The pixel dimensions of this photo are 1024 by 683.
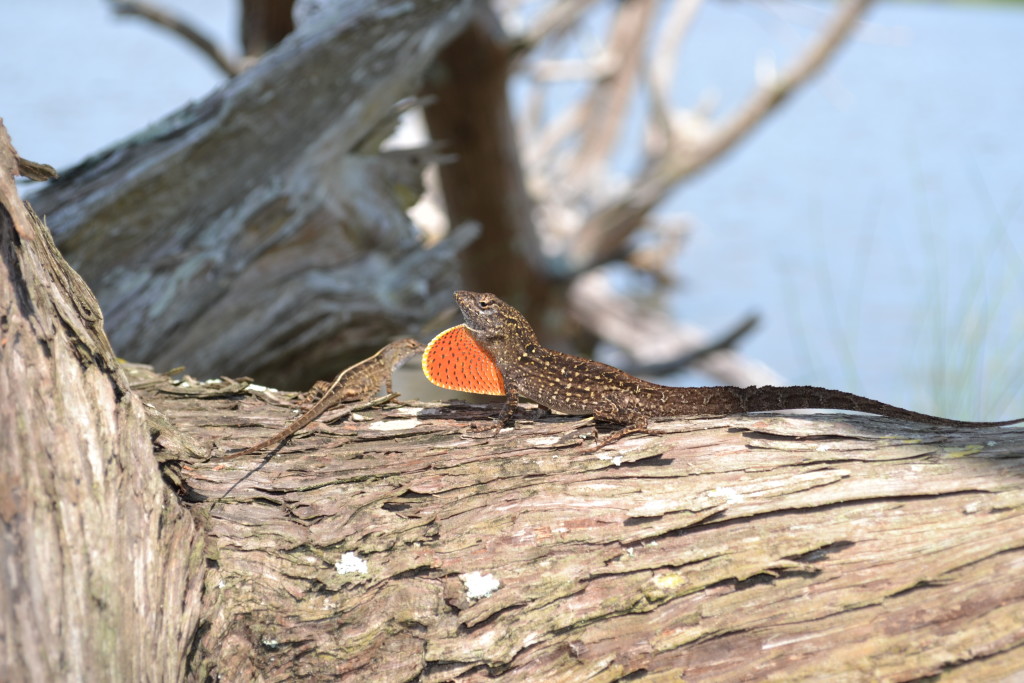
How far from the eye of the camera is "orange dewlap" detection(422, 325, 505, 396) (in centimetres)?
253

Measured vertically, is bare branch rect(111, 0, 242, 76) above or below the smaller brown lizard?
above

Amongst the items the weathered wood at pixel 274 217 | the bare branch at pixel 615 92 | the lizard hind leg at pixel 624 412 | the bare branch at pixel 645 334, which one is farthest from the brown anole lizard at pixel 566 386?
the bare branch at pixel 615 92

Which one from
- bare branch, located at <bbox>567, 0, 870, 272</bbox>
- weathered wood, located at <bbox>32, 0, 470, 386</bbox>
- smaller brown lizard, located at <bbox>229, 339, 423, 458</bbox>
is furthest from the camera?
bare branch, located at <bbox>567, 0, 870, 272</bbox>

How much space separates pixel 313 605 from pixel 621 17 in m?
7.46

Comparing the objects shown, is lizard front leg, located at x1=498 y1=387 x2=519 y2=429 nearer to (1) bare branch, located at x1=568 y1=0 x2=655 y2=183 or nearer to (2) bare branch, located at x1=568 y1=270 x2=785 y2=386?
(2) bare branch, located at x1=568 y1=270 x2=785 y2=386

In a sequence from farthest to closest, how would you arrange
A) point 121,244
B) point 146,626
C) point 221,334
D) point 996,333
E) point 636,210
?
1. point 636,210
2. point 996,333
3. point 221,334
4. point 121,244
5. point 146,626

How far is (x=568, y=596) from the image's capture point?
178 cm

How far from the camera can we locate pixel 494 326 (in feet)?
8.79

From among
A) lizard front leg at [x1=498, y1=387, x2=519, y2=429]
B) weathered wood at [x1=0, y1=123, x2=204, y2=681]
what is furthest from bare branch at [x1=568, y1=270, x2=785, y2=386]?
weathered wood at [x1=0, y1=123, x2=204, y2=681]

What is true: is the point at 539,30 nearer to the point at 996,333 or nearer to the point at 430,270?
the point at 430,270

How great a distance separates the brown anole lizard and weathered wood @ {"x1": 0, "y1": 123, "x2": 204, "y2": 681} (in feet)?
2.92

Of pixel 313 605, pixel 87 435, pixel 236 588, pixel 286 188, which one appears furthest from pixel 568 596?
pixel 286 188

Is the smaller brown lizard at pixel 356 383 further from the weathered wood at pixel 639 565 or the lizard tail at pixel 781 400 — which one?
the lizard tail at pixel 781 400

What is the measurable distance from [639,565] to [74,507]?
1.11 meters
